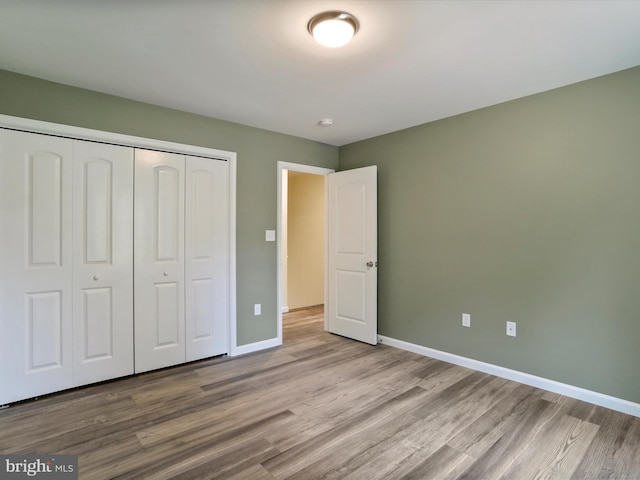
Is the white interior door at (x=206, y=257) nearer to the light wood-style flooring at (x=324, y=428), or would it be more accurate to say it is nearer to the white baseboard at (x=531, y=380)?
the light wood-style flooring at (x=324, y=428)

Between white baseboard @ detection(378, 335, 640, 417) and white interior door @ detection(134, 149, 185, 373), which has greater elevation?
white interior door @ detection(134, 149, 185, 373)

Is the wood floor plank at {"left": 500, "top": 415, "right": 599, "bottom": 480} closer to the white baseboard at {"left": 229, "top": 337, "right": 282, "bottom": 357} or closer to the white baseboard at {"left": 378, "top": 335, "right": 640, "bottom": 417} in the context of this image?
the white baseboard at {"left": 378, "top": 335, "right": 640, "bottom": 417}

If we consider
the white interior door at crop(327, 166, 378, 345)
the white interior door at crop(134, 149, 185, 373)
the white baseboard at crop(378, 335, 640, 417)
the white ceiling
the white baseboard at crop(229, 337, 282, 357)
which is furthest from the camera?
the white interior door at crop(327, 166, 378, 345)

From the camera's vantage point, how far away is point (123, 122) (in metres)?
2.77

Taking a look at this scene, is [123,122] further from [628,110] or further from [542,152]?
[628,110]

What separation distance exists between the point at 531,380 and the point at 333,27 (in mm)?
3000

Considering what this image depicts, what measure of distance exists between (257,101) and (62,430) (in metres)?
2.73

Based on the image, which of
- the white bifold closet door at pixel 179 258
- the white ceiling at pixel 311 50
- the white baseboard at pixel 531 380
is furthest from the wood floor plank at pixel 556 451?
the white bifold closet door at pixel 179 258

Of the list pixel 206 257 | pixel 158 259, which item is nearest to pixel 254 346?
pixel 206 257

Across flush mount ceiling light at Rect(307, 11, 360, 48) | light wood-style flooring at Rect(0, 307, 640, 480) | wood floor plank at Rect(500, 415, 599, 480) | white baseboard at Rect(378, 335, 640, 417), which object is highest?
flush mount ceiling light at Rect(307, 11, 360, 48)

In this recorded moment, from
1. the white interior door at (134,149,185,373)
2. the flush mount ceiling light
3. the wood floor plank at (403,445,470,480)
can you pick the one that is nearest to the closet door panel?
the white interior door at (134,149,185,373)

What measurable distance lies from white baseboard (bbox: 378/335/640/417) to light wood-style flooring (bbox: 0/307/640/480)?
0.07 m

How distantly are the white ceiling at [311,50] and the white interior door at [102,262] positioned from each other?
1.96 feet

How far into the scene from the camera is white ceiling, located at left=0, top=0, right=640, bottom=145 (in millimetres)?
1700
